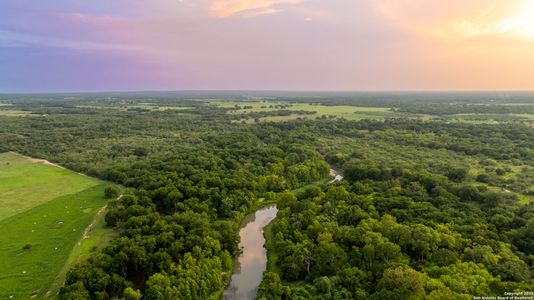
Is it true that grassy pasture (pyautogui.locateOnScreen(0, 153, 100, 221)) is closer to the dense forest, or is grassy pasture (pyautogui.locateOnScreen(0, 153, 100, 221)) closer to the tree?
the dense forest

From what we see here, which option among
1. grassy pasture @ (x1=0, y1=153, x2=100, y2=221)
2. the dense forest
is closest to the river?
the dense forest

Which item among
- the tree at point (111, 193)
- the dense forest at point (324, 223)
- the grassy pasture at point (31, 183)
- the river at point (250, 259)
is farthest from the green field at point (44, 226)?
the river at point (250, 259)

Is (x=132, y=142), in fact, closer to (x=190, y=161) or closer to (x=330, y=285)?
(x=190, y=161)

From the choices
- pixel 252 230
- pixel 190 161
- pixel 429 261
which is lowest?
pixel 252 230

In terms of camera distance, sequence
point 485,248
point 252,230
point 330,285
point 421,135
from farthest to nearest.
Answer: point 421,135
point 252,230
point 485,248
point 330,285

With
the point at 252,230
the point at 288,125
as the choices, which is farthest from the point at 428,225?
the point at 288,125

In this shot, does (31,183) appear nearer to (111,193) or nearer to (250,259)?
(111,193)

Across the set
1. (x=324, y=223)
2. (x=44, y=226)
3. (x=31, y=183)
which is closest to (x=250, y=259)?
(x=324, y=223)
